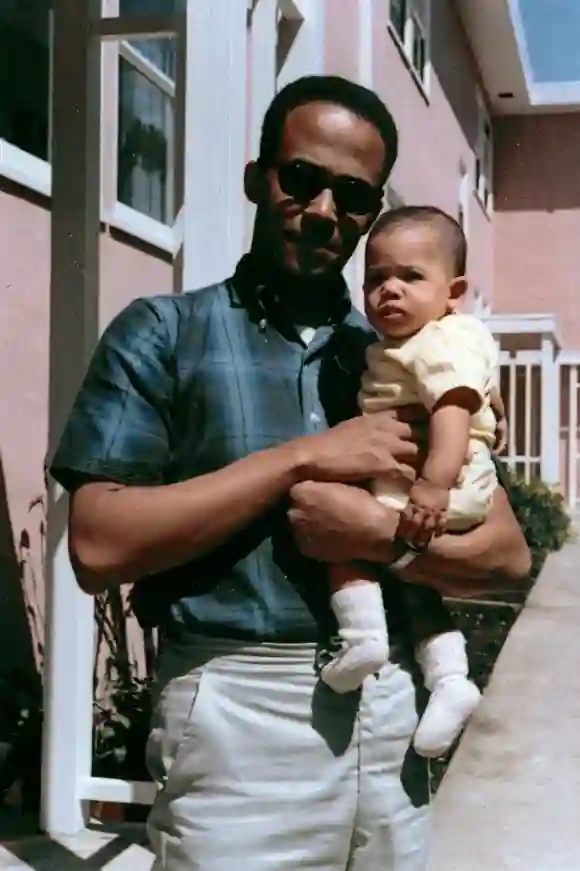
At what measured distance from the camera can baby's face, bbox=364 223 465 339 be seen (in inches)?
67.9

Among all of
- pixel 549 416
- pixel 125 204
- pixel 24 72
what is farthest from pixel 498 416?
pixel 549 416

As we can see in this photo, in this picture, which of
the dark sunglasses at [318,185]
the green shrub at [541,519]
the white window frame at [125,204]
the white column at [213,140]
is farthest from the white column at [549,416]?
the dark sunglasses at [318,185]

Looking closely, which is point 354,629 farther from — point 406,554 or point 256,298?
point 256,298

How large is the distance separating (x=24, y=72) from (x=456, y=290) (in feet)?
10.4

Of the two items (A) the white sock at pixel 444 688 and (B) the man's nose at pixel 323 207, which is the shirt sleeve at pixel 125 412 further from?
(A) the white sock at pixel 444 688

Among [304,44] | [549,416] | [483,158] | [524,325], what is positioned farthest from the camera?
[483,158]

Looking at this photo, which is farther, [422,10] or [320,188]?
[422,10]

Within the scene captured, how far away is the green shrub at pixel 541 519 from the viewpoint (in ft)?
25.1

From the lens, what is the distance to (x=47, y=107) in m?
4.54

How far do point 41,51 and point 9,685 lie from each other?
2371mm

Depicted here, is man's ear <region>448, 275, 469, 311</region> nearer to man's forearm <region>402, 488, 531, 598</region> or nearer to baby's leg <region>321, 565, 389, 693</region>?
man's forearm <region>402, 488, 531, 598</region>

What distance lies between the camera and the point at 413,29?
946cm

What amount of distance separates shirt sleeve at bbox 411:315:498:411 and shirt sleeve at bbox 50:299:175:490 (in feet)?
1.20

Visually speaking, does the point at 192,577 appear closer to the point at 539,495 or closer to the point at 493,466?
the point at 493,466
